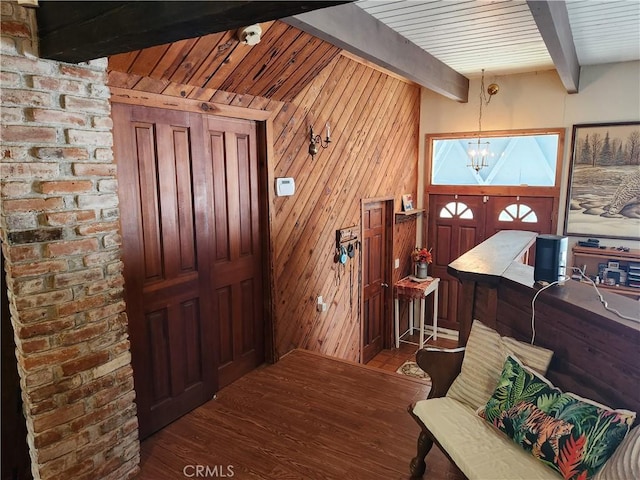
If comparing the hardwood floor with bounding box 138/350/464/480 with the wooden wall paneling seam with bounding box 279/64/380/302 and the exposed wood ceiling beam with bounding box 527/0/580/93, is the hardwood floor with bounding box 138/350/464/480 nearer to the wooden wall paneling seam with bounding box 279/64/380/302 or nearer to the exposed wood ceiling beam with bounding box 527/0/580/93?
the wooden wall paneling seam with bounding box 279/64/380/302

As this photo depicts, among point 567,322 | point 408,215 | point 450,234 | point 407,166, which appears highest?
point 407,166

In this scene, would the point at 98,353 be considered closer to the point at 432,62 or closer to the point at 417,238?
the point at 432,62

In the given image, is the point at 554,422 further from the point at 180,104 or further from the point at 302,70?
the point at 302,70

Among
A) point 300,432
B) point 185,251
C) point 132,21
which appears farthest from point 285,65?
point 300,432

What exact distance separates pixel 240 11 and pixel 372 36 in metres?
2.22

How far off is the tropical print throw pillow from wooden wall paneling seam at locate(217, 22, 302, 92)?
7.22ft

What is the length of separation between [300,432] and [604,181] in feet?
14.6

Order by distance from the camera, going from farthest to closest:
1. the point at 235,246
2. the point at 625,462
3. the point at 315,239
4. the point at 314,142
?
the point at 315,239, the point at 314,142, the point at 235,246, the point at 625,462

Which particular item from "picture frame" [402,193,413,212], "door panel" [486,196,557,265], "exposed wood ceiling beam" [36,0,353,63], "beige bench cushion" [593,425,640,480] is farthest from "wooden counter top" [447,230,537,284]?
"picture frame" [402,193,413,212]

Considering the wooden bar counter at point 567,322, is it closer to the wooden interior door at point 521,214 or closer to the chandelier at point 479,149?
the wooden interior door at point 521,214

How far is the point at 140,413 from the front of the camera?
258 cm

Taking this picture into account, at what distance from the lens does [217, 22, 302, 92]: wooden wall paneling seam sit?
8.75 feet

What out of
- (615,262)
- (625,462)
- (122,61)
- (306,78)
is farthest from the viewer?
(615,262)

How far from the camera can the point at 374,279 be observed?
5.43 m
